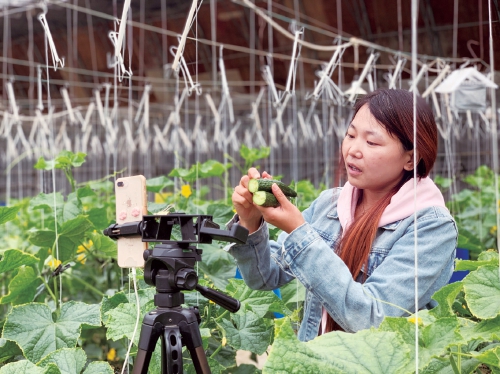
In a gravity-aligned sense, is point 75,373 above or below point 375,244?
below

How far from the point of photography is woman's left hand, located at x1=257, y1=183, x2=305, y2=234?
779 millimetres

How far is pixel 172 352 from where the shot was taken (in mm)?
672

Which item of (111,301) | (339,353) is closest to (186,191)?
(111,301)

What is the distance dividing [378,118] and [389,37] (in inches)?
209

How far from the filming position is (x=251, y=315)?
1069 millimetres

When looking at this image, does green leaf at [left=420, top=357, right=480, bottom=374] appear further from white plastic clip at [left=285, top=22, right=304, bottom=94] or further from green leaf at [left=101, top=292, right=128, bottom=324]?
white plastic clip at [left=285, top=22, right=304, bottom=94]

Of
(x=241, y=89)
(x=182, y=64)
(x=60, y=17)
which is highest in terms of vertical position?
(x=60, y=17)

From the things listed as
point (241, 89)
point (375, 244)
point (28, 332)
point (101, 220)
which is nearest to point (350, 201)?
point (375, 244)

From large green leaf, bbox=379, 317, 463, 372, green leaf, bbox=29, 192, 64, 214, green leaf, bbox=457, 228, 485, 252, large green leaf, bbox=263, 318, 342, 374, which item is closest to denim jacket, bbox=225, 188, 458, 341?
large green leaf, bbox=379, 317, 463, 372

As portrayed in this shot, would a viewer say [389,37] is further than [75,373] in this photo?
Yes

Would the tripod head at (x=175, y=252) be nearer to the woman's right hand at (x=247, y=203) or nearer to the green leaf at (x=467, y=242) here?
the woman's right hand at (x=247, y=203)

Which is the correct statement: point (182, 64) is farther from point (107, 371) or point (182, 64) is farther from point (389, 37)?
point (389, 37)

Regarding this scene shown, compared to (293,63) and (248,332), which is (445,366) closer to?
(248,332)

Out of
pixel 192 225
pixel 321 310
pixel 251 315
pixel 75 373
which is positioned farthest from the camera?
pixel 251 315
